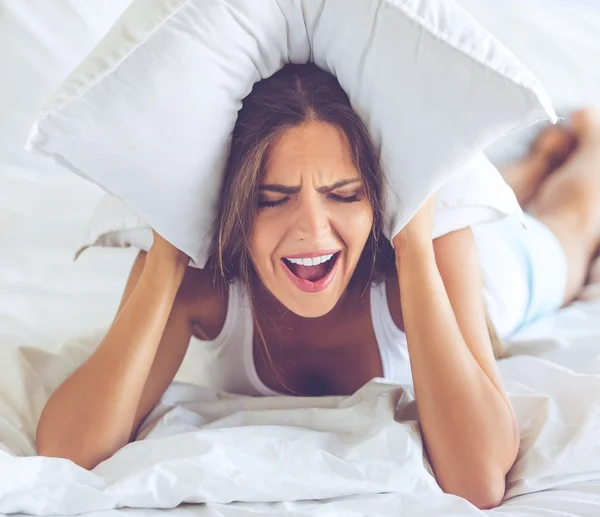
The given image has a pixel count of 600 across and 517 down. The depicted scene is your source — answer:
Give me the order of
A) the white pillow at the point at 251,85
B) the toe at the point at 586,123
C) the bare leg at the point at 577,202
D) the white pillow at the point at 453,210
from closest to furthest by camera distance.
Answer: the white pillow at the point at 251,85 < the white pillow at the point at 453,210 < the bare leg at the point at 577,202 < the toe at the point at 586,123

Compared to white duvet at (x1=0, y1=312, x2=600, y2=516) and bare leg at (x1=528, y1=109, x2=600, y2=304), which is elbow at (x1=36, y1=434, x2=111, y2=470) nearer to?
white duvet at (x1=0, y1=312, x2=600, y2=516)

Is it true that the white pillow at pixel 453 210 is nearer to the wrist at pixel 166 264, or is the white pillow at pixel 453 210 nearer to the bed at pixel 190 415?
the wrist at pixel 166 264

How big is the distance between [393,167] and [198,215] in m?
0.23

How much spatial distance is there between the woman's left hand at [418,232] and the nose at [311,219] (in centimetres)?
13

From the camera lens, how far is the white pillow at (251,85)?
0.75 meters

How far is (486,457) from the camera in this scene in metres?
0.83

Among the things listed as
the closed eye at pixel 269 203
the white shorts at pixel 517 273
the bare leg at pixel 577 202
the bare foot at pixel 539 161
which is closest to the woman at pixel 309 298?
the closed eye at pixel 269 203

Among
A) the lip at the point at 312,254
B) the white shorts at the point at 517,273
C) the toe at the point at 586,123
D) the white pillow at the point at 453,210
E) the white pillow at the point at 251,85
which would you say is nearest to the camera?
the white pillow at the point at 251,85

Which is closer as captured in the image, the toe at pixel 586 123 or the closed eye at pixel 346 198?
the closed eye at pixel 346 198

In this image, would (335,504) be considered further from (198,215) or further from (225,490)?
(198,215)

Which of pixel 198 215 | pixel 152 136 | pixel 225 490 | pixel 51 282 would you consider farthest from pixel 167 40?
pixel 51 282

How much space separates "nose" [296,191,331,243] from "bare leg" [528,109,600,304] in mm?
713

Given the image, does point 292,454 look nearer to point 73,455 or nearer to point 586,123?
point 73,455

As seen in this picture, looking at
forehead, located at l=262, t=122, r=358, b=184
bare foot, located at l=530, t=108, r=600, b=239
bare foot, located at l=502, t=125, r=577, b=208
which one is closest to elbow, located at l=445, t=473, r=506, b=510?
forehead, located at l=262, t=122, r=358, b=184
